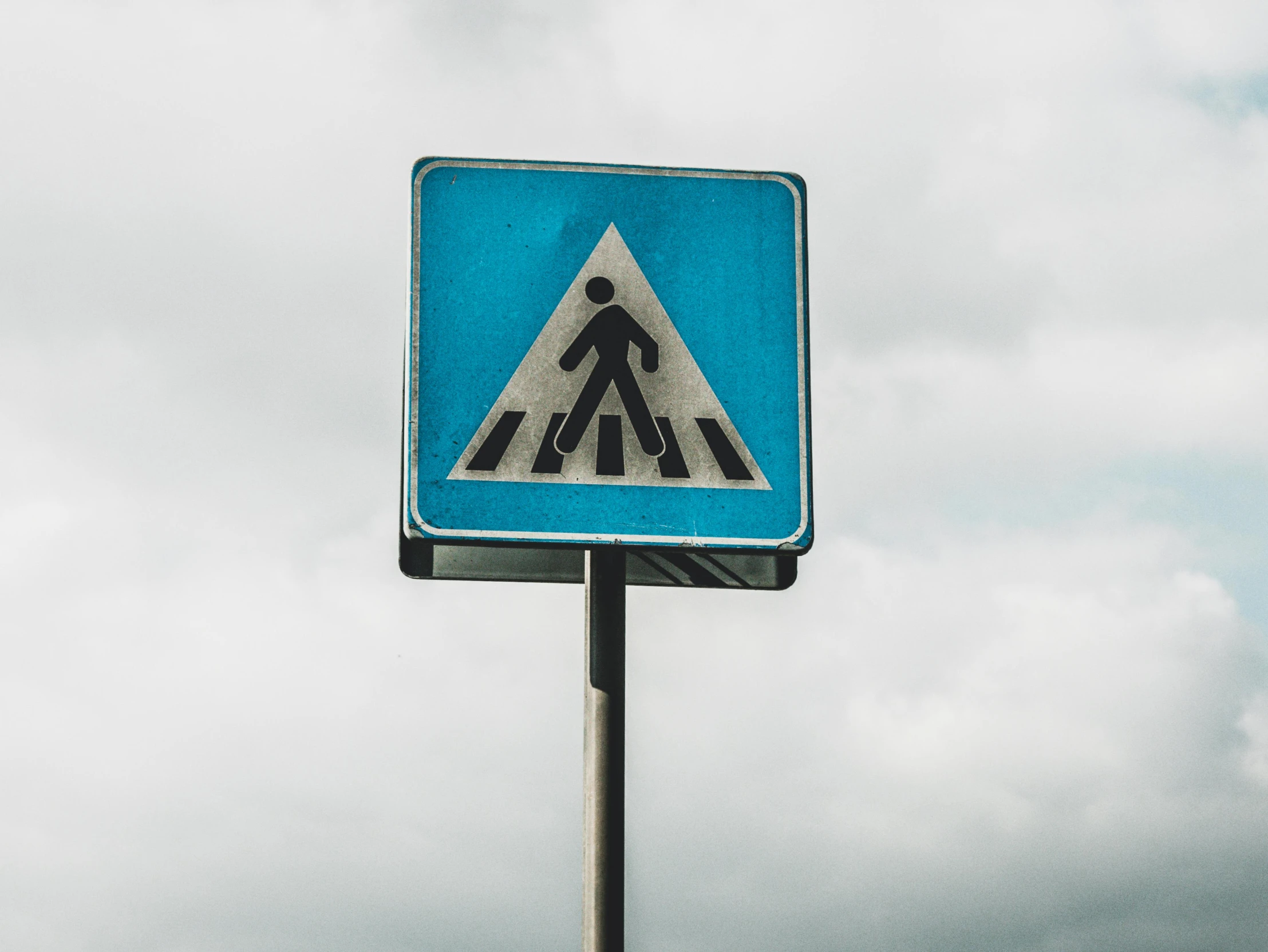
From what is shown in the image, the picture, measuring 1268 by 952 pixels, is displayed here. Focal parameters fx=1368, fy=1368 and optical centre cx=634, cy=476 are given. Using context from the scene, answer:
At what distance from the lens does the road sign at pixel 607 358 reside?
2.47 meters

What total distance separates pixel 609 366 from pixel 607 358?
0.02m

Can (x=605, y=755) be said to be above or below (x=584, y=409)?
below

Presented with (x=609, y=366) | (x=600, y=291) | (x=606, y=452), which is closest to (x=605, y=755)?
(x=606, y=452)

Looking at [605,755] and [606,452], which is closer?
[605,755]

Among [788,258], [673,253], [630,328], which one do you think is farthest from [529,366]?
[788,258]

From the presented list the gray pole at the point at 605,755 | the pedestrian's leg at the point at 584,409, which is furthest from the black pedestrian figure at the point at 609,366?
the gray pole at the point at 605,755

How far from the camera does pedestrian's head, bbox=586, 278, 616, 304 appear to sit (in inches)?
103

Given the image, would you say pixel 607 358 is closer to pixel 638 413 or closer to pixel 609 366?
pixel 609 366

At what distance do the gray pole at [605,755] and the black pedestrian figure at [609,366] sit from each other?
22cm

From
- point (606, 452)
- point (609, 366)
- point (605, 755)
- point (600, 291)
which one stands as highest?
point (600, 291)

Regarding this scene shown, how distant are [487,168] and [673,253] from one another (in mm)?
406

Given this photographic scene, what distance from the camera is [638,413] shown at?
8.29 feet

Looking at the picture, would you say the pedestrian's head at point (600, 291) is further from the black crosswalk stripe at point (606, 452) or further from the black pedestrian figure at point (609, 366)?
the black crosswalk stripe at point (606, 452)

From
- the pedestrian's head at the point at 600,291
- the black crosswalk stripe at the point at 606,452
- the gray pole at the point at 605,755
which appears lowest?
the gray pole at the point at 605,755
